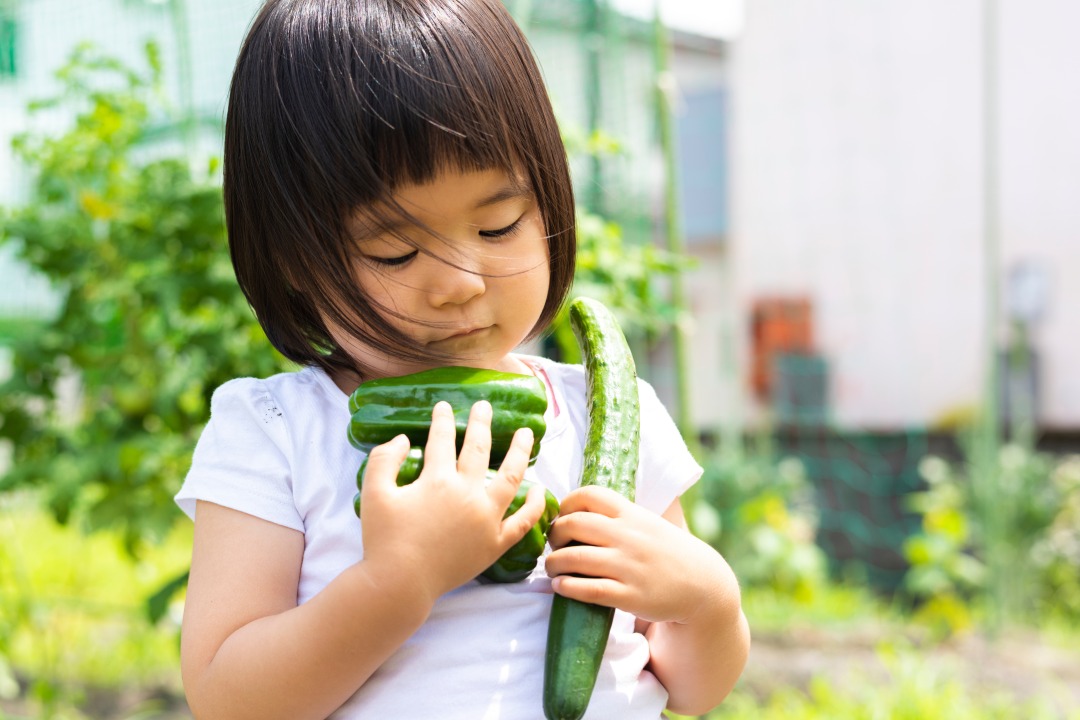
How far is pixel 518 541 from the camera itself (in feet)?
4.16

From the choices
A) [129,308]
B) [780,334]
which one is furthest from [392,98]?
[780,334]

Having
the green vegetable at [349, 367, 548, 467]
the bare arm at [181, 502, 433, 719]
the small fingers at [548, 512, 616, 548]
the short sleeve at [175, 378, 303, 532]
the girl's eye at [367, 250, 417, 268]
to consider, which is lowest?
the bare arm at [181, 502, 433, 719]

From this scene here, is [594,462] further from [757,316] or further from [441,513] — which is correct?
[757,316]

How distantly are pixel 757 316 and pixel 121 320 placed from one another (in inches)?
279

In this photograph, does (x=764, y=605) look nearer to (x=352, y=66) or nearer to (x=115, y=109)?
(x=115, y=109)

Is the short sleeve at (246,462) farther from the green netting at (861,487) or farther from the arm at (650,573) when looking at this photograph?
the green netting at (861,487)

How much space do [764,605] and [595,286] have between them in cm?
347

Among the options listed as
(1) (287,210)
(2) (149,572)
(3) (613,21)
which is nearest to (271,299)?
(1) (287,210)

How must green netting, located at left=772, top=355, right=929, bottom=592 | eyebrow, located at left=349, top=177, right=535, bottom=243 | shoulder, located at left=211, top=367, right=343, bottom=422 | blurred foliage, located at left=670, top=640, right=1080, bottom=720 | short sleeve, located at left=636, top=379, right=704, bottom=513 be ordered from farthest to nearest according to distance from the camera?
green netting, located at left=772, top=355, right=929, bottom=592 < blurred foliage, located at left=670, top=640, right=1080, bottom=720 < short sleeve, located at left=636, top=379, right=704, bottom=513 < shoulder, located at left=211, top=367, right=343, bottom=422 < eyebrow, located at left=349, top=177, right=535, bottom=243

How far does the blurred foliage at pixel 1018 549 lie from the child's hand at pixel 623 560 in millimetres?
4272

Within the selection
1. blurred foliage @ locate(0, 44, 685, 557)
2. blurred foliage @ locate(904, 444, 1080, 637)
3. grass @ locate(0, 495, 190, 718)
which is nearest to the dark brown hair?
blurred foliage @ locate(0, 44, 685, 557)

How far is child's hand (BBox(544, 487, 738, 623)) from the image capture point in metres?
1.26

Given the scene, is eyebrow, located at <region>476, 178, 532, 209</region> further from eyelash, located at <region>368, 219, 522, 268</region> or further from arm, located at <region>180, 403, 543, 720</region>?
arm, located at <region>180, 403, 543, 720</region>

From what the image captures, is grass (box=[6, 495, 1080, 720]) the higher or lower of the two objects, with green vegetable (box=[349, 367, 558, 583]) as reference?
lower
